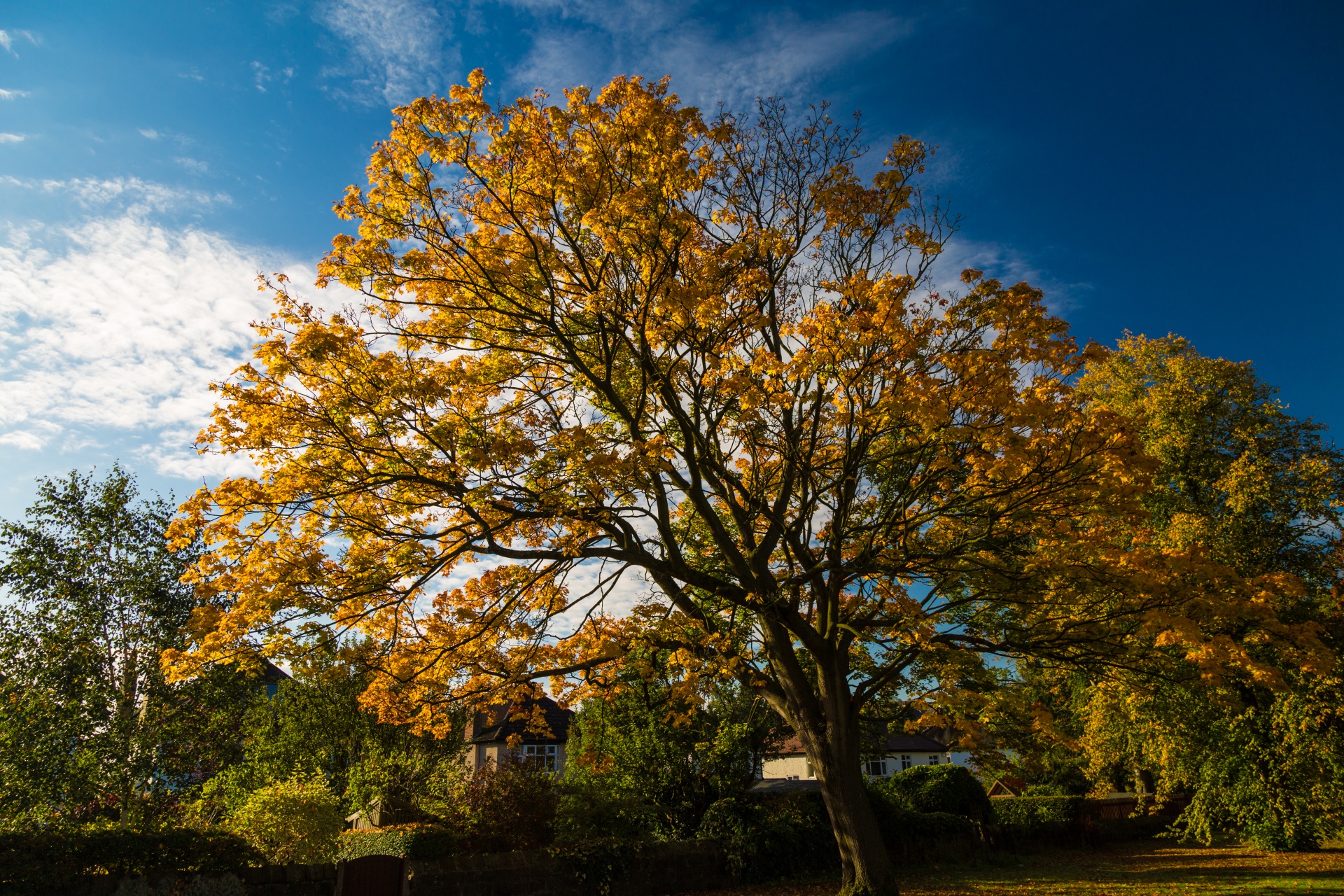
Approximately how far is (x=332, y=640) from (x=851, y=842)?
7500mm

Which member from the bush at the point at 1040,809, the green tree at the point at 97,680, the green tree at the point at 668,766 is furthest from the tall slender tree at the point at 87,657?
the bush at the point at 1040,809

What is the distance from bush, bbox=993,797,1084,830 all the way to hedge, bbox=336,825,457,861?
19847 millimetres

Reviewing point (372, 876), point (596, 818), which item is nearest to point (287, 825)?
point (372, 876)

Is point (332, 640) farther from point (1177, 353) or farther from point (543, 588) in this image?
point (1177, 353)

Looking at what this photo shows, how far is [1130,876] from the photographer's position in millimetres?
15680

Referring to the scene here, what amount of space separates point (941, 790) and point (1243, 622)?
1103 cm

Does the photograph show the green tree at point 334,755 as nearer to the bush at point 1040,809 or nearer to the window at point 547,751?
the window at point 547,751

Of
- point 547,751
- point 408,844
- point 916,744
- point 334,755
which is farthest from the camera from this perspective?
point 916,744

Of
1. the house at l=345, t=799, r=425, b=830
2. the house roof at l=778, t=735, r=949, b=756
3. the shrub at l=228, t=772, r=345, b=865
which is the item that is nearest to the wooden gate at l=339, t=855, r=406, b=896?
the shrub at l=228, t=772, r=345, b=865

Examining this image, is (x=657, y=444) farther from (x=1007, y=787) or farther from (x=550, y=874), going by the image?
(x=1007, y=787)

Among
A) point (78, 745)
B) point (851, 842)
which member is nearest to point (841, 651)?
point (851, 842)

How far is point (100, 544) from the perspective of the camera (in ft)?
55.5

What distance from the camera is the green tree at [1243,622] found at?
15875 mm

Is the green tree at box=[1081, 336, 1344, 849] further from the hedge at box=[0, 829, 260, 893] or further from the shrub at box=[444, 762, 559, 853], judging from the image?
the hedge at box=[0, 829, 260, 893]
